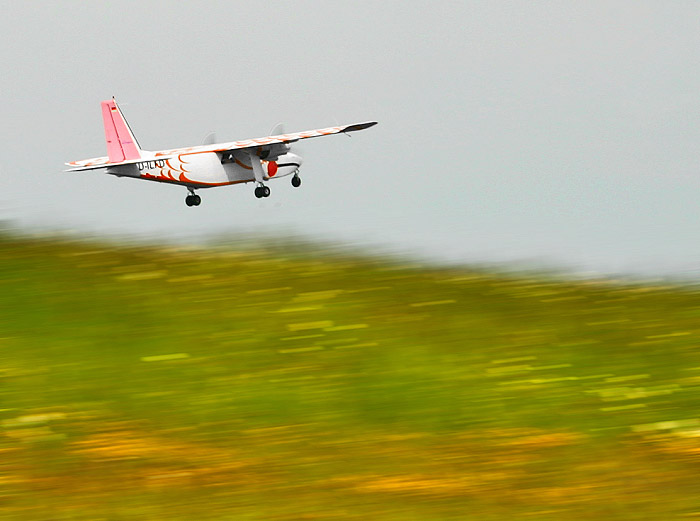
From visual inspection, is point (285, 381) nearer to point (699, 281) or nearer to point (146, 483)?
point (146, 483)

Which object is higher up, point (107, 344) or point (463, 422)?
point (107, 344)

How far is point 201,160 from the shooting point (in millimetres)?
45188

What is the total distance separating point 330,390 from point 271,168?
3885 centimetres

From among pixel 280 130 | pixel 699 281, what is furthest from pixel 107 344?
pixel 280 130

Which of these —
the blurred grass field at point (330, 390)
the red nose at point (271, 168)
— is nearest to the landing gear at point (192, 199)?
the red nose at point (271, 168)

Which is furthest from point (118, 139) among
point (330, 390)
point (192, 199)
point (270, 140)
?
point (330, 390)

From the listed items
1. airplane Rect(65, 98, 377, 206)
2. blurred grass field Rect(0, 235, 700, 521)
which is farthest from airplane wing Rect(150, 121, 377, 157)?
blurred grass field Rect(0, 235, 700, 521)

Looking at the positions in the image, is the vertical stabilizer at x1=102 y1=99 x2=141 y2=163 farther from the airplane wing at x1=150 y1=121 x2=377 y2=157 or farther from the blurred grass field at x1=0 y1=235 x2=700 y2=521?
the blurred grass field at x1=0 y1=235 x2=700 y2=521

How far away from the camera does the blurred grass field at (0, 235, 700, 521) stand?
9.08 m

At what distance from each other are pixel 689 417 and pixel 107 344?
603 centimetres

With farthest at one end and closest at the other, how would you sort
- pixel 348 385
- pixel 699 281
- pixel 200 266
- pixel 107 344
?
1. pixel 699 281
2. pixel 200 266
3. pixel 107 344
4. pixel 348 385

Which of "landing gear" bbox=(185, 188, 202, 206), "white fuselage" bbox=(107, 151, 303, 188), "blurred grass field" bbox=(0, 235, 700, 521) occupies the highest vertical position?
"white fuselage" bbox=(107, 151, 303, 188)

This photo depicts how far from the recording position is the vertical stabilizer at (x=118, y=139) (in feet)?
136

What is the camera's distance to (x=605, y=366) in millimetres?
12539
